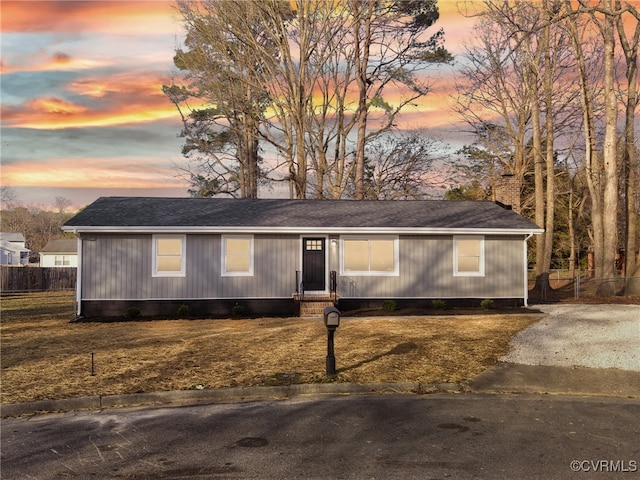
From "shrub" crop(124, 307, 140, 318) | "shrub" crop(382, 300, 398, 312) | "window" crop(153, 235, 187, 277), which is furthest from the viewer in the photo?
"shrub" crop(382, 300, 398, 312)

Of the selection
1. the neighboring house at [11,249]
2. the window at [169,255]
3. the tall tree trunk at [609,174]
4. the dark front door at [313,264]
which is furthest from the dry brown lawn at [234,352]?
the neighboring house at [11,249]

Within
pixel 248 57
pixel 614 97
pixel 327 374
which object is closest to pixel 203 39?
pixel 248 57

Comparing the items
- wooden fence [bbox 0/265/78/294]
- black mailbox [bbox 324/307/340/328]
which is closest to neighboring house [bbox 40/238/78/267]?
wooden fence [bbox 0/265/78/294]

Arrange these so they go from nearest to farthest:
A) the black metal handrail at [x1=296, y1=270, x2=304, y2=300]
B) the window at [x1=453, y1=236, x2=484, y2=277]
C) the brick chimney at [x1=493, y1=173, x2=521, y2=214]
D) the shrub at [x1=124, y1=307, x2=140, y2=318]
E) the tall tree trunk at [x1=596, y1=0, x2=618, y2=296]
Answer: the shrub at [x1=124, y1=307, x2=140, y2=318] < the black metal handrail at [x1=296, y1=270, x2=304, y2=300] < the window at [x1=453, y1=236, x2=484, y2=277] < the brick chimney at [x1=493, y1=173, x2=521, y2=214] < the tall tree trunk at [x1=596, y1=0, x2=618, y2=296]

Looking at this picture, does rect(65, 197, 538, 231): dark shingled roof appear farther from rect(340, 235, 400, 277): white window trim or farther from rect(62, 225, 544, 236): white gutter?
rect(340, 235, 400, 277): white window trim

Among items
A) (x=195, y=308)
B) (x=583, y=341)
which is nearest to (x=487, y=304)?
(x=583, y=341)

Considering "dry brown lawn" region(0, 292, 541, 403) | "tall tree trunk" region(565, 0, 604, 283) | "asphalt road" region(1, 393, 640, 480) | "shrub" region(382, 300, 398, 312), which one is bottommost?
"asphalt road" region(1, 393, 640, 480)

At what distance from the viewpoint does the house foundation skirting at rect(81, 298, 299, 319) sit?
839 inches

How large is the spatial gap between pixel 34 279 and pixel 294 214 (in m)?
27.8

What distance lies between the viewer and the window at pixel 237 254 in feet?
71.4

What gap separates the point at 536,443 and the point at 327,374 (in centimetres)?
417

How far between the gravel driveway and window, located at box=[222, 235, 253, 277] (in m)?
9.99

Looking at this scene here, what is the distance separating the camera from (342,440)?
7.18 meters

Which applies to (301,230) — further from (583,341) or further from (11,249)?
(11,249)
